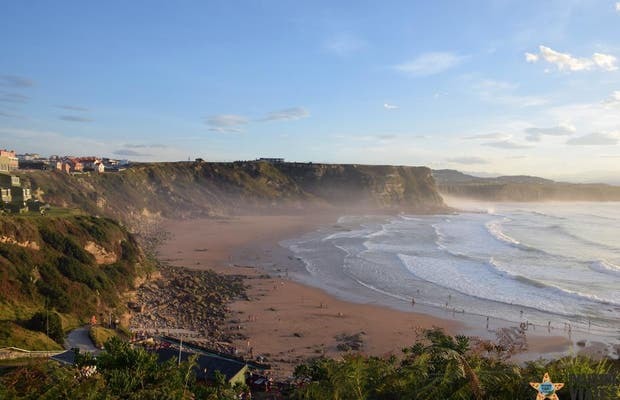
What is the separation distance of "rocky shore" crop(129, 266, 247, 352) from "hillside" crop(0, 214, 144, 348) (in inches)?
84.8

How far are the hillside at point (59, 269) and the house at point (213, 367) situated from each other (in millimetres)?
6177

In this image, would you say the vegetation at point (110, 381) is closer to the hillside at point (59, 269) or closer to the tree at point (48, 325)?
the hillside at point (59, 269)

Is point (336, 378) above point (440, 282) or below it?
above

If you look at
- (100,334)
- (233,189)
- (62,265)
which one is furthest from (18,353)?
(233,189)

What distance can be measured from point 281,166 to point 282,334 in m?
108

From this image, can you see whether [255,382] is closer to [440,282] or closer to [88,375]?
[88,375]

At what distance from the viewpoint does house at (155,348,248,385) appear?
62.5 ft

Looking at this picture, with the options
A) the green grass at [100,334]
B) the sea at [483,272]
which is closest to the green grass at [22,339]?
the green grass at [100,334]

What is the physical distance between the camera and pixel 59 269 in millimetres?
31641

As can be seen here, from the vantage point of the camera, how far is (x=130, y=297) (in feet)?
114

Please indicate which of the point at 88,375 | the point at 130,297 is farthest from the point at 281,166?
the point at 88,375

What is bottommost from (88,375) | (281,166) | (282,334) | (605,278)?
(282,334)

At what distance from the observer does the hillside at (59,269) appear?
87.7 ft

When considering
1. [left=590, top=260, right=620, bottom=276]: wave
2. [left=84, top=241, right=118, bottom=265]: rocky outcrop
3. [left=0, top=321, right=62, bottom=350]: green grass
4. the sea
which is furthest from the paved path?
[left=590, top=260, right=620, bottom=276]: wave
